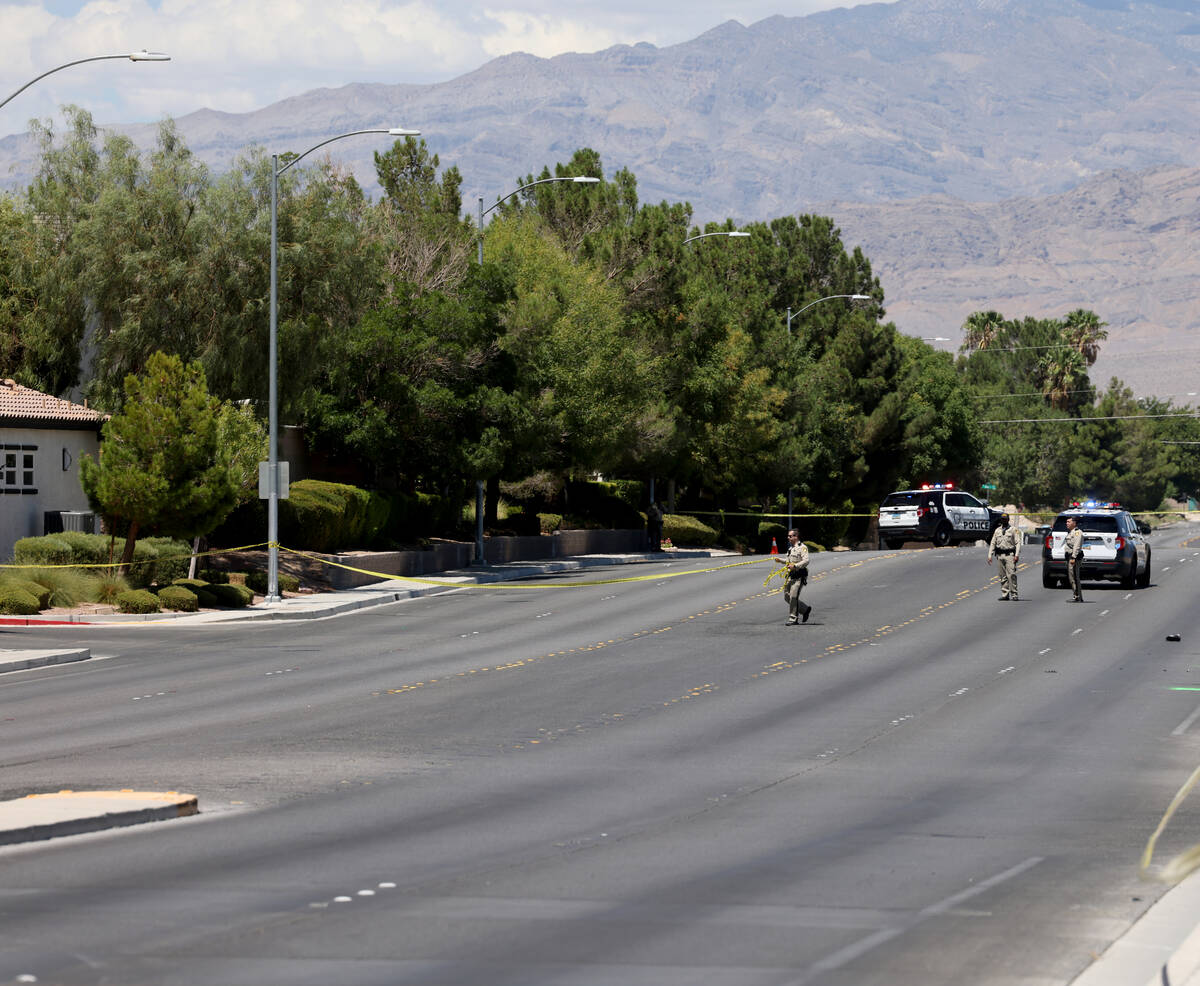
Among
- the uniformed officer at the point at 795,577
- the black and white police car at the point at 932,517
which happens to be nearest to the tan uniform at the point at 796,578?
the uniformed officer at the point at 795,577

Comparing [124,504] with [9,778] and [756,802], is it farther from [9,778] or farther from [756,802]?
[756,802]

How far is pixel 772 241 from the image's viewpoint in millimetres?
81125

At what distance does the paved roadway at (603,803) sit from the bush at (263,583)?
8.56 meters

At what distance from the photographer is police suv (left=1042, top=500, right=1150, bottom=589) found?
3891 centimetres

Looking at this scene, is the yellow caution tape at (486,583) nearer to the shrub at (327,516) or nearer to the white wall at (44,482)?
the shrub at (327,516)

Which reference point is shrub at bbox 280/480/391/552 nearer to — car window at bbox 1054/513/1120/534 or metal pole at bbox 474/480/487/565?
metal pole at bbox 474/480/487/565

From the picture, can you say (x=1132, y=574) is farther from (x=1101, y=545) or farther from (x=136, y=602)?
(x=136, y=602)

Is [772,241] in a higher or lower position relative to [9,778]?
higher

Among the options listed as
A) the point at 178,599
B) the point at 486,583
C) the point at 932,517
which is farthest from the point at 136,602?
the point at 932,517

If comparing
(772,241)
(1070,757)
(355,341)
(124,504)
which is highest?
(772,241)

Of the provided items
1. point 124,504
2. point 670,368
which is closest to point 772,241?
point 670,368

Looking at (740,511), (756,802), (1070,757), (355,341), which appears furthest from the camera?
(740,511)

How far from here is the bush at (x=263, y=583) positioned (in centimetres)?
3950

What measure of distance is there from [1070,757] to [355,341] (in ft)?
104
